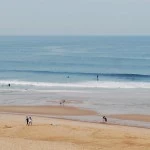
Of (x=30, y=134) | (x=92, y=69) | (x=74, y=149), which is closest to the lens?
(x=74, y=149)

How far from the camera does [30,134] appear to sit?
29.0 m

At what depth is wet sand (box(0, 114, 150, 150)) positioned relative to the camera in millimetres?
24075

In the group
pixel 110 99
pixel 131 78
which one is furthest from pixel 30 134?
pixel 131 78

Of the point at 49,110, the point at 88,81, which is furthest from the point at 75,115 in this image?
the point at 88,81

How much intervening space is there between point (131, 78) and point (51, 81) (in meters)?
14.9

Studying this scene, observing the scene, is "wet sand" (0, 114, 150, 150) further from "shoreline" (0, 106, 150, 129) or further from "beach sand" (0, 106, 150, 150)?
"shoreline" (0, 106, 150, 129)

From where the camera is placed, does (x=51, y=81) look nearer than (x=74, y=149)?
No

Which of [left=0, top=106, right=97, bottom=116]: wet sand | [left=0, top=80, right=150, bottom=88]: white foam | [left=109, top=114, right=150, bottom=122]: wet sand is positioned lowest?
[left=109, top=114, right=150, bottom=122]: wet sand

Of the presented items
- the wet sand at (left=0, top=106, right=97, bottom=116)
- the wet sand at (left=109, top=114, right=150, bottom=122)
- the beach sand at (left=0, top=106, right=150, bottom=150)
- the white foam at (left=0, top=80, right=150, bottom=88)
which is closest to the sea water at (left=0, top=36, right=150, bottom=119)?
the white foam at (left=0, top=80, right=150, bottom=88)

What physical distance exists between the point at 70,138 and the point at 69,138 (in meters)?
0.07

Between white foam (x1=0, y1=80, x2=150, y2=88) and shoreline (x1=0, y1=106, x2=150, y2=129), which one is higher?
white foam (x1=0, y1=80, x2=150, y2=88)

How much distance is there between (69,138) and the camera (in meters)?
28.0

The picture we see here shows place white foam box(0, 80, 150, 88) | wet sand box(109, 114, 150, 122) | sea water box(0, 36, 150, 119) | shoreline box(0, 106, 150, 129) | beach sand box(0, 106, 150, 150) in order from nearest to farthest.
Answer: beach sand box(0, 106, 150, 150)
shoreline box(0, 106, 150, 129)
wet sand box(109, 114, 150, 122)
sea water box(0, 36, 150, 119)
white foam box(0, 80, 150, 88)

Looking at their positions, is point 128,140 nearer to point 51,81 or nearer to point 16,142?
point 16,142
